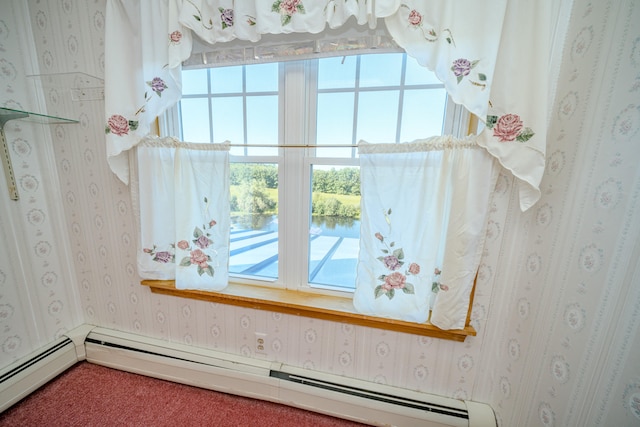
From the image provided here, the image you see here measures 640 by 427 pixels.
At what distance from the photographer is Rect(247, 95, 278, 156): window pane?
1.19 meters

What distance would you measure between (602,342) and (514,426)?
22.7 inches

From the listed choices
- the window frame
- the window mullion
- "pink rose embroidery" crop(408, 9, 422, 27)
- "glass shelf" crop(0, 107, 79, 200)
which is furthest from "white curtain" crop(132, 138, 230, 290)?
"pink rose embroidery" crop(408, 9, 422, 27)

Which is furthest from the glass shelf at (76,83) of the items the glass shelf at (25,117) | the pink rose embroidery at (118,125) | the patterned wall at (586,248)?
the patterned wall at (586,248)

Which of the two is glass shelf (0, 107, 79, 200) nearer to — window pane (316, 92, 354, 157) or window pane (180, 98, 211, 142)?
window pane (180, 98, 211, 142)

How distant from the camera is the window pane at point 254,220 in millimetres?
1264

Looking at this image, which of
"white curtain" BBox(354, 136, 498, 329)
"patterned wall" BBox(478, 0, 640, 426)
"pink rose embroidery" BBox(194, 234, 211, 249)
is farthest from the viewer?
"pink rose embroidery" BBox(194, 234, 211, 249)

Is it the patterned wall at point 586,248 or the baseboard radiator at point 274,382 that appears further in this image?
the baseboard radiator at point 274,382

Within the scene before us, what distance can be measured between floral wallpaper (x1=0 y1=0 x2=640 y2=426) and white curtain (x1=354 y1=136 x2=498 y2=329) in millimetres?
125

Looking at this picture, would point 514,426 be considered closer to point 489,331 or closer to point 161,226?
point 489,331

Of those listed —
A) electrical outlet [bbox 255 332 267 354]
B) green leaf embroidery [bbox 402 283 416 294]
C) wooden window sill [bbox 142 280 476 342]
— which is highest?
green leaf embroidery [bbox 402 283 416 294]

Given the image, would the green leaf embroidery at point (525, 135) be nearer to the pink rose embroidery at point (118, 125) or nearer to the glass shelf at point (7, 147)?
the pink rose embroidery at point (118, 125)

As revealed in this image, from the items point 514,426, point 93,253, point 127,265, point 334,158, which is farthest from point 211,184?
point 514,426

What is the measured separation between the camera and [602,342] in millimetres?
604

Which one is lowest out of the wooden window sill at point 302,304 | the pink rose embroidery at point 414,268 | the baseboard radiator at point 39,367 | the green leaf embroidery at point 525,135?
the baseboard radiator at point 39,367
